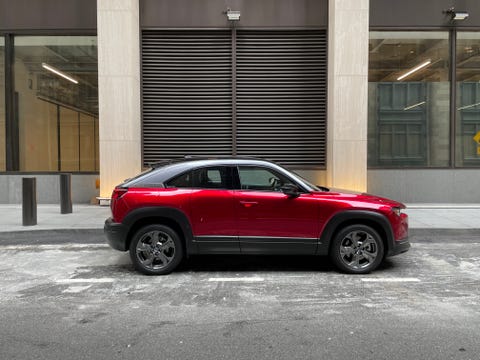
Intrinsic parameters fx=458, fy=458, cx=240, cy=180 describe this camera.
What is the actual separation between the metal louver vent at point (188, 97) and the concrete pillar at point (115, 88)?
37.6 inches

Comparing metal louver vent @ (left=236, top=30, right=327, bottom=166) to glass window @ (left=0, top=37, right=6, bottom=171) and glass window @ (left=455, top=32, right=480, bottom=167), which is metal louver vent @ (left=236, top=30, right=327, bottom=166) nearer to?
glass window @ (left=455, top=32, right=480, bottom=167)

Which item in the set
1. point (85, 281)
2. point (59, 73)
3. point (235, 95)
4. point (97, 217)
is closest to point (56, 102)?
point (59, 73)

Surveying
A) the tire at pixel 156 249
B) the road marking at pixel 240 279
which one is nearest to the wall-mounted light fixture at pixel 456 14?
the road marking at pixel 240 279

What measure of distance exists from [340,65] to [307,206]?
6.94 meters

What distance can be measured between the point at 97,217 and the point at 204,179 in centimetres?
492

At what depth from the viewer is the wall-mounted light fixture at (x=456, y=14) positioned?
12.3 m

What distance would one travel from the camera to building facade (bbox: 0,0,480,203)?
12781 mm

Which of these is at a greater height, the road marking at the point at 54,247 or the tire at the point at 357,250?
the tire at the point at 357,250

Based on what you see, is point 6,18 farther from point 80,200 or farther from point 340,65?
point 340,65

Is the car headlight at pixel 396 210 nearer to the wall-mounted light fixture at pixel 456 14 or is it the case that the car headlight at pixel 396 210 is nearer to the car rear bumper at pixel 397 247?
the car rear bumper at pixel 397 247

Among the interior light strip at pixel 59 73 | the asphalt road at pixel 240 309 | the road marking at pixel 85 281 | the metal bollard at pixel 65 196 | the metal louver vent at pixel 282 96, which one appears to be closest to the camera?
the asphalt road at pixel 240 309

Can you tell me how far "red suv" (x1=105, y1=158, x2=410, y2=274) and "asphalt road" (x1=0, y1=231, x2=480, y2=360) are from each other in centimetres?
35

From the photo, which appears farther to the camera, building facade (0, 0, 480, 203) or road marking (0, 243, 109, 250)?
building facade (0, 0, 480, 203)

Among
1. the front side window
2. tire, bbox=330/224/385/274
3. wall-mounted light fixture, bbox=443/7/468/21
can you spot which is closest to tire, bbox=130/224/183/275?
the front side window
